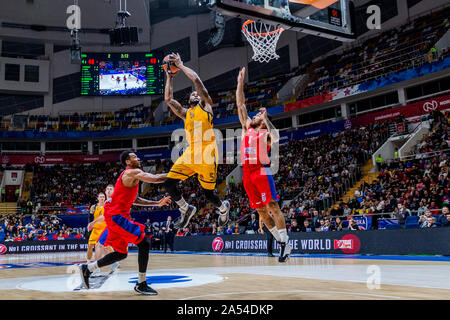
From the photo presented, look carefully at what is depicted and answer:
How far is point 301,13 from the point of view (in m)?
9.81

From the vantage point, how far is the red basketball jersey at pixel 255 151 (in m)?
7.50

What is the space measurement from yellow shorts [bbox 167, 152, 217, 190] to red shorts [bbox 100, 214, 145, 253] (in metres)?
0.93

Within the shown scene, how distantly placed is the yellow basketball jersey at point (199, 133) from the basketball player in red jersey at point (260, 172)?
0.76m

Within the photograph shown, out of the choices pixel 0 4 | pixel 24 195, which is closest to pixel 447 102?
pixel 24 195

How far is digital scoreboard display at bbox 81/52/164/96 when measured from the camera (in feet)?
127

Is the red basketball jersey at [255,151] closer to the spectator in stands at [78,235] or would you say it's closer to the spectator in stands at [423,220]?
the spectator in stands at [423,220]

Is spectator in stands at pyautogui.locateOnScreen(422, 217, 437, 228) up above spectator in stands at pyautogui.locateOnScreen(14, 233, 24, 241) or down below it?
above

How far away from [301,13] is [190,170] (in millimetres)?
5057

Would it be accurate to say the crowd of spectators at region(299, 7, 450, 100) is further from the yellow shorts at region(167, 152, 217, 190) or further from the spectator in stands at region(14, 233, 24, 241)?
the yellow shorts at region(167, 152, 217, 190)
